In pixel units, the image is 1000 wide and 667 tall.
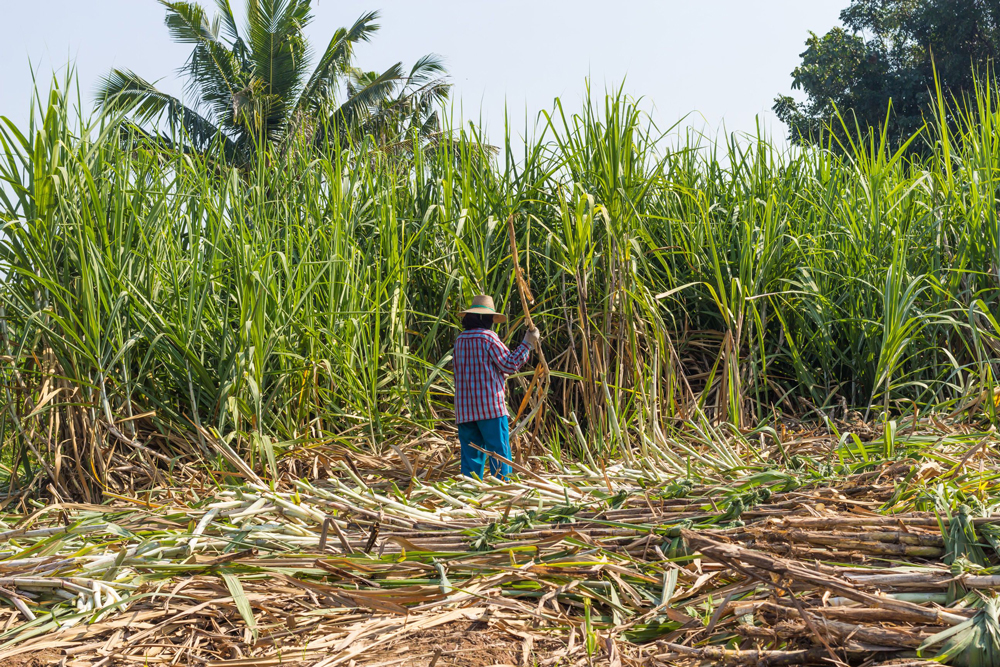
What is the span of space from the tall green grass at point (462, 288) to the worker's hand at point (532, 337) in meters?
0.20

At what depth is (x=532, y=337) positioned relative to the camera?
335 centimetres

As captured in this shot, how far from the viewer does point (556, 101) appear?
3650 mm

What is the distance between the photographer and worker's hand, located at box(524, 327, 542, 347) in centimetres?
331

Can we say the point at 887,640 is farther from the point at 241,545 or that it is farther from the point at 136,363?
the point at 136,363

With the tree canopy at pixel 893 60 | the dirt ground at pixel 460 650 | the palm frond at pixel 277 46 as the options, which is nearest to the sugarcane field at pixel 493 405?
the dirt ground at pixel 460 650

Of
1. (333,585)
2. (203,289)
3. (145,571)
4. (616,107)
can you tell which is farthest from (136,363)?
(616,107)

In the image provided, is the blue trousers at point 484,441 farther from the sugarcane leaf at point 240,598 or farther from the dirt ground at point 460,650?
the dirt ground at point 460,650

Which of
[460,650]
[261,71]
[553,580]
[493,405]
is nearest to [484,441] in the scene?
[493,405]

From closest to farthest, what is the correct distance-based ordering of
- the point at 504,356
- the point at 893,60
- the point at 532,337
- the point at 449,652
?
the point at 449,652
the point at 532,337
the point at 504,356
the point at 893,60

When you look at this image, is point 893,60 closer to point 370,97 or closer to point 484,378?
point 370,97

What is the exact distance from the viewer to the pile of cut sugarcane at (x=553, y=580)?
1.37 m

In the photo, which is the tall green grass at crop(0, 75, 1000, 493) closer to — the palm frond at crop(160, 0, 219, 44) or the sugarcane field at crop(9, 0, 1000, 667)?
the sugarcane field at crop(9, 0, 1000, 667)

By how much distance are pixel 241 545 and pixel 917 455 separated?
6.37ft

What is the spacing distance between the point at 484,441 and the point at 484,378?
1.02 ft
